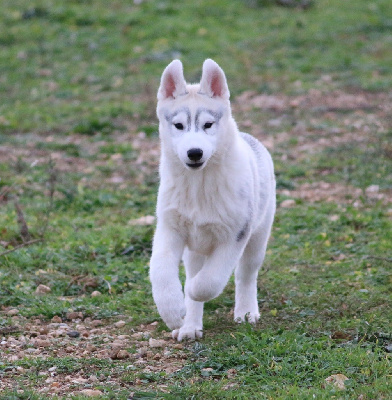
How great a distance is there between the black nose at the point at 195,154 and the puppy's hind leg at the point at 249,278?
131 cm

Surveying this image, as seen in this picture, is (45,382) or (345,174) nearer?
(45,382)

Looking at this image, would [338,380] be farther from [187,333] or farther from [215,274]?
[187,333]

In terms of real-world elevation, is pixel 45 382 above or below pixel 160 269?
below

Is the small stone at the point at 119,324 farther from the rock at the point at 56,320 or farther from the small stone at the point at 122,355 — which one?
the small stone at the point at 122,355

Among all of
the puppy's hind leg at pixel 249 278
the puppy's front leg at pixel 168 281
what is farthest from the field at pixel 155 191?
the puppy's front leg at pixel 168 281

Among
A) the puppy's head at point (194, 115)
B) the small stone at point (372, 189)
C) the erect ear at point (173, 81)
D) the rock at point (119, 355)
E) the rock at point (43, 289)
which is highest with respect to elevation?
the erect ear at point (173, 81)

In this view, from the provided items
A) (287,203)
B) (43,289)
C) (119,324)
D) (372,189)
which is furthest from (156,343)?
(372,189)

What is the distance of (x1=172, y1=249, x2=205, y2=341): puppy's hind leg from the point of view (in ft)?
19.1

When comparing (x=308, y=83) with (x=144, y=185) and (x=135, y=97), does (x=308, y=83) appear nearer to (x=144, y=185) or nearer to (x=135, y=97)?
(x=135, y=97)

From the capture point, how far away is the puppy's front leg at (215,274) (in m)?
5.36

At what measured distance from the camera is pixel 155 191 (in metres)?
9.82

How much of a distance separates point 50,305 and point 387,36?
42.0ft

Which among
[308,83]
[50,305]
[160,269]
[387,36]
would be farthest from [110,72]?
[160,269]

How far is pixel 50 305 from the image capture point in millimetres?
6449
